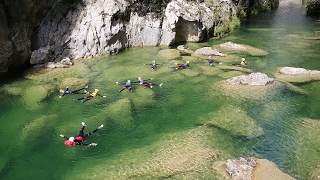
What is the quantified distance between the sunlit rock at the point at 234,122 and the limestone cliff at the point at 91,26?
1894 cm

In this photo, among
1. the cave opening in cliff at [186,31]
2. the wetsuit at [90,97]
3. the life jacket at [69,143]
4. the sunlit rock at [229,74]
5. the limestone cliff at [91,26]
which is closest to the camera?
the life jacket at [69,143]

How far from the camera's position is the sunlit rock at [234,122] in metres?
18.5

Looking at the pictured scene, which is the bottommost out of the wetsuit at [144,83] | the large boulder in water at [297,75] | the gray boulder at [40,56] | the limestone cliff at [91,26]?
the large boulder in water at [297,75]

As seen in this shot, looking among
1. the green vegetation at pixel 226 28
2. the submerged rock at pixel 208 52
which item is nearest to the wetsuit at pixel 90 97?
the submerged rock at pixel 208 52

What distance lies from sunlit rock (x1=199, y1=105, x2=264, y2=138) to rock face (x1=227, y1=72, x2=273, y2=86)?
191 inches

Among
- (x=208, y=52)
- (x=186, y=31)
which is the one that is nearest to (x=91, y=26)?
(x=186, y=31)

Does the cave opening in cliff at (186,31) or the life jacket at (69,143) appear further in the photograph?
the cave opening in cliff at (186,31)

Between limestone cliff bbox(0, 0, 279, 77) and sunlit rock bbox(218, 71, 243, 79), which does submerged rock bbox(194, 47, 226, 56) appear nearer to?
limestone cliff bbox(0, 0, 279, 77)

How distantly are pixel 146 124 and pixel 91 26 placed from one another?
1863 centimetres

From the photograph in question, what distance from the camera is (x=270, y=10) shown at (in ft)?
229

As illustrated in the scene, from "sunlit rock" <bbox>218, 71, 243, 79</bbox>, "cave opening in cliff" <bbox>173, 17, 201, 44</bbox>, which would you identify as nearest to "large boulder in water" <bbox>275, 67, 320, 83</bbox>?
"sunlit rock" <bbox>218, 71, 243, 79</bbox>

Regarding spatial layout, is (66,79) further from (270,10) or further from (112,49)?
(270,10)

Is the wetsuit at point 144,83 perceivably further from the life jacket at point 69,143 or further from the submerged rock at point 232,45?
the submerged rock at point 232,45

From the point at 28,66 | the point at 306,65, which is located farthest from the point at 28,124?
the point at 306,65
